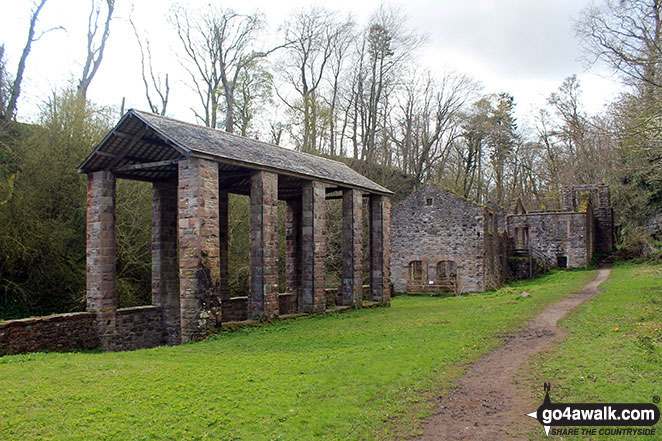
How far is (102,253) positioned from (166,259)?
7.13ft

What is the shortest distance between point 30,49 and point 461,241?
21054mm

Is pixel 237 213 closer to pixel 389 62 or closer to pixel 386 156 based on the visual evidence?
pixel 386 156

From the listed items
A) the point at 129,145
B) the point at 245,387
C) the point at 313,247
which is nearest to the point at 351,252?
the point at 313,247

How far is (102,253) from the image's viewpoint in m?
12.2

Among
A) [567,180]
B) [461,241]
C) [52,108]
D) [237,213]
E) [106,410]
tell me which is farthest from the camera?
[567,180]

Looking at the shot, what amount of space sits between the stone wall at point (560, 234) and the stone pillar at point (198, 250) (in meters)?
25.5

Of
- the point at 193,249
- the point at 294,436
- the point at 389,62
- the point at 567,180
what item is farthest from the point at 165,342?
the point at 567,180

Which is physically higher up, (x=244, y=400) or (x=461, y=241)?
(x=461, y=241)

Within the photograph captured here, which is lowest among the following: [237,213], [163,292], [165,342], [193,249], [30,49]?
[165,342]

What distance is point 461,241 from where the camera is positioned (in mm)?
24219

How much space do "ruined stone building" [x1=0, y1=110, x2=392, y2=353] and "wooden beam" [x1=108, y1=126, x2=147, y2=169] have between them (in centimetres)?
3

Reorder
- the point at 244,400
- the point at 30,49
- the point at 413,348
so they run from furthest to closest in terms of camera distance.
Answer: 1. the point at 30,49
2. the point at 413,348
3. the point at 244,400

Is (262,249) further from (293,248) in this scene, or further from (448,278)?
(448,278)

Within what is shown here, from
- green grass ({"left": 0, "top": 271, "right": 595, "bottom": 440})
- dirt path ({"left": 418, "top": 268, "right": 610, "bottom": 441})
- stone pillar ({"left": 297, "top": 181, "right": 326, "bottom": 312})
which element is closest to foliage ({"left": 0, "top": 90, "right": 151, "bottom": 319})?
green grass ({"left": 0, "top": 271, "right": 595, "bottom": 440})
